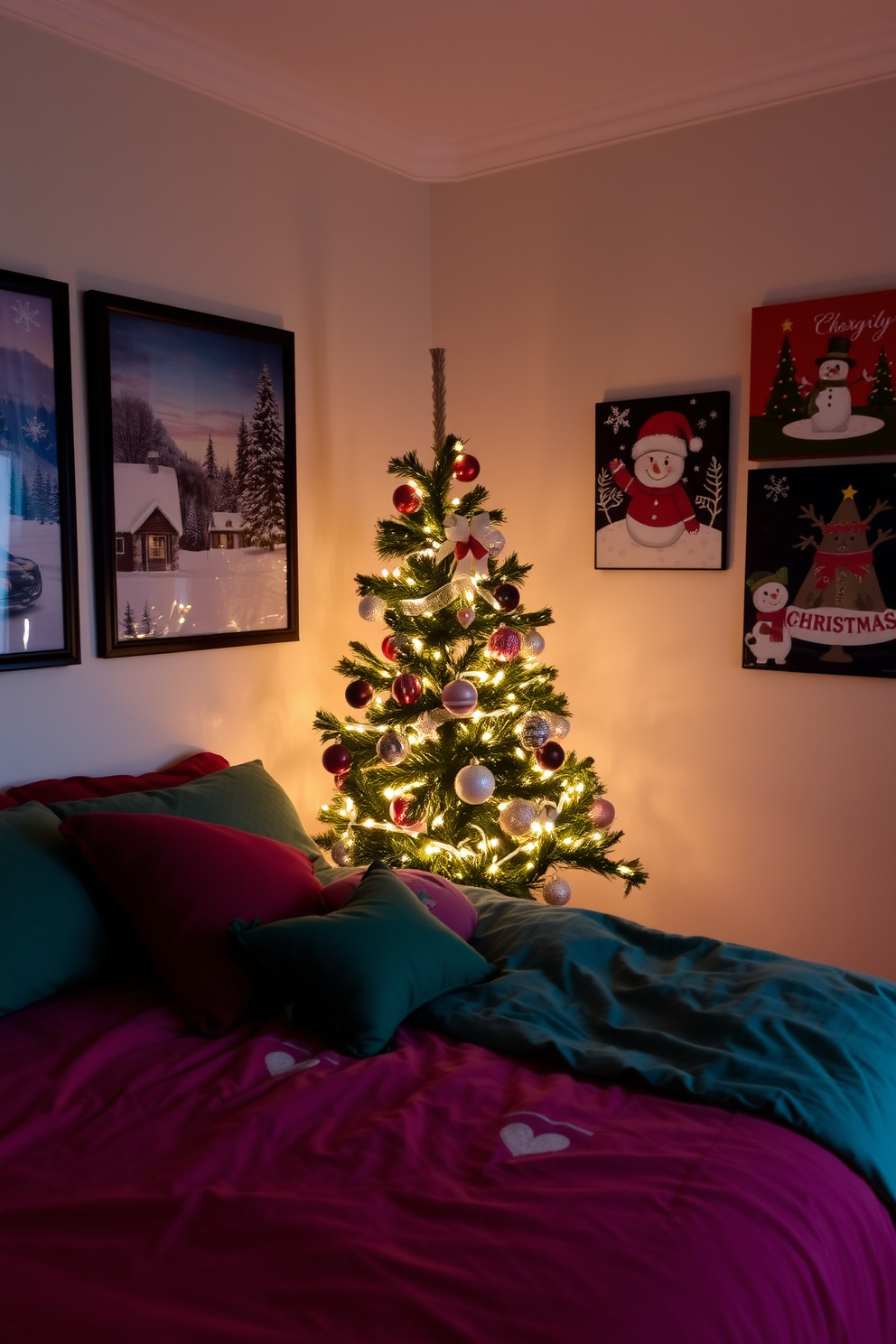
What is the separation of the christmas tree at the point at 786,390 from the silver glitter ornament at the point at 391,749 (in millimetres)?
1363

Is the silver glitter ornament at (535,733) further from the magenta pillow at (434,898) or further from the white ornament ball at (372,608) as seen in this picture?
→ the magenta pillow at (434,898)

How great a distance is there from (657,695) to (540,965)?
1.42 m

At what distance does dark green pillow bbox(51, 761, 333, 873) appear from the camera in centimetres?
244

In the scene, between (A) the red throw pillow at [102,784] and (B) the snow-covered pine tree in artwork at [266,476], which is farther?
(B) the snow-covered pine tree in artwork at [266,476]

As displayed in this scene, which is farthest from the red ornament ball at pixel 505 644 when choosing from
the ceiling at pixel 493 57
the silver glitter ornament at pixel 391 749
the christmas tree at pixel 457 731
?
the ceiling at pixel 493 57

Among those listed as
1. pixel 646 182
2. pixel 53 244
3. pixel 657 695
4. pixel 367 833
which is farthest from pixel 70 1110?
pixel 646 182

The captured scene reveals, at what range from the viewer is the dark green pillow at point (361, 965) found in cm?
187

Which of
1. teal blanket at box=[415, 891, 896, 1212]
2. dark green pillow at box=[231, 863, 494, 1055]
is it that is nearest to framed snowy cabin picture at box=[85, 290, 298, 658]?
dark green pillow at box=[231, 863, 494, 1055]

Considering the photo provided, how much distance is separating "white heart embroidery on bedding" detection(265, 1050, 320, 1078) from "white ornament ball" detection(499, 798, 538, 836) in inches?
45.2

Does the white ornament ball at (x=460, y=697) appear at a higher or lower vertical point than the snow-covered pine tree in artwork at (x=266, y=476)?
lower

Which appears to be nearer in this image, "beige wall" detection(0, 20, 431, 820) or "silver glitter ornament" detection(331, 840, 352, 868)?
"beige wall" detection(0, 20, 431, 820)

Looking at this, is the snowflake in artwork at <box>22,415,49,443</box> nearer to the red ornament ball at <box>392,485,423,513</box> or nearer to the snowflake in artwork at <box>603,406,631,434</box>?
the red ornament ball at <box>392,485,423,513</box>

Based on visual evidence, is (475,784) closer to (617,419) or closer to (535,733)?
(535,733)

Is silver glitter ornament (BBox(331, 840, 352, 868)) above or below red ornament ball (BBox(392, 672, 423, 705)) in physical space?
below
